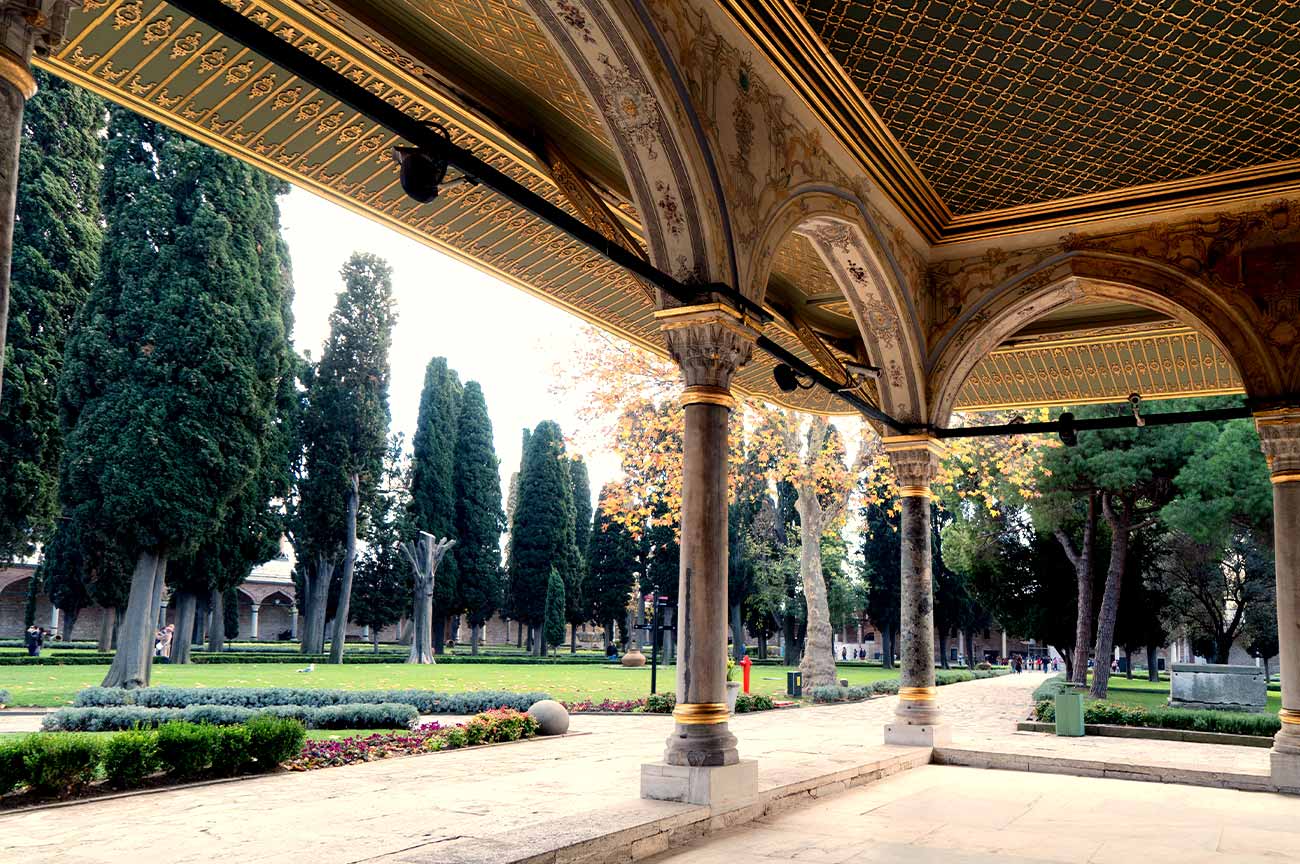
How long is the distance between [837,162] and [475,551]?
31302mm

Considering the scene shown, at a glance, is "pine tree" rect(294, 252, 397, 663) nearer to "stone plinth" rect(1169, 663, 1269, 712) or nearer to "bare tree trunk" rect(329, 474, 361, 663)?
"bare tree trunk" rect(329, 474, 361, 663)

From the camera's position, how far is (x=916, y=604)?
32.2 ft

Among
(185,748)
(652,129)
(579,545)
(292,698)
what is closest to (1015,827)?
(652,129)

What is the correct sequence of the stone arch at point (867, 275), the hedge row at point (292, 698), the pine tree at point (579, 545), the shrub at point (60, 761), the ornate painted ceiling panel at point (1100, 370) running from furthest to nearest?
the pine tree at point (579, 545)
the hedge row at point (292, 698)
the ornate painted ceiling panel at point (1100, 370)
the stone arch at point (867, 275)
the shrub at point (60, 761)

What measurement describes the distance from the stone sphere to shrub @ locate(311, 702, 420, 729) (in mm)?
1579

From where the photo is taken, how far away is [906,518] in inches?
401

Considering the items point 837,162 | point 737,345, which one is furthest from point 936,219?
point 737,345

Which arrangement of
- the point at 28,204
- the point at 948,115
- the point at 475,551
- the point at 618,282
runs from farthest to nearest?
the point at 475,551
the point at 28,204
the point at 618,282
the point at 948,115

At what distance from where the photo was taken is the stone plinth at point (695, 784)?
5.77 metres

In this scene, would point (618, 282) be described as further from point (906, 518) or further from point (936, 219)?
point (906, 518)

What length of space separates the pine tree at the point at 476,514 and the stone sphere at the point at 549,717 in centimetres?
2524

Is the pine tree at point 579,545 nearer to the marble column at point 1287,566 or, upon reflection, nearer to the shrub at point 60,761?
the shrub at point 60,761

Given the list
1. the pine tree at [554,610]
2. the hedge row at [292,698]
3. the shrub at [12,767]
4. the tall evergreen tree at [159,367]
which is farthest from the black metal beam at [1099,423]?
the pine tree at [554,610]

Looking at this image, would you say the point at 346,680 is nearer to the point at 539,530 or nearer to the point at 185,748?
the point at 185,748
